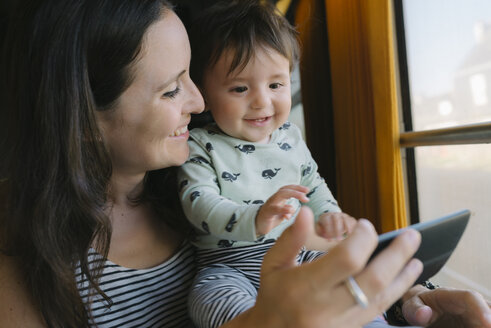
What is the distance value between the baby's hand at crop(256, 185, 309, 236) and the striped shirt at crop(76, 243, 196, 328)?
455mm

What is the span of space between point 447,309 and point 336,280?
61 centimetres

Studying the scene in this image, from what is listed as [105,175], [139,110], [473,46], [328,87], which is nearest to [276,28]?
[139,110]

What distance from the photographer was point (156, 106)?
3.41 ft

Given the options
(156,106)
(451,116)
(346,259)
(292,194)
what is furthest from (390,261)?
(451,116)

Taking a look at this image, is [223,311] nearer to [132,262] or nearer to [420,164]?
[132,262]

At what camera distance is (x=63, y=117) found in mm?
982

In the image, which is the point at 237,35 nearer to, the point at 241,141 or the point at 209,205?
the point at 241,141

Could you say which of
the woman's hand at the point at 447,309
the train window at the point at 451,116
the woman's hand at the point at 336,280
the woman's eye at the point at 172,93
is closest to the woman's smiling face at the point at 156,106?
the woman's eye at the point at 172,93

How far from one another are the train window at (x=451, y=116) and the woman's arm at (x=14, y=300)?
68.2 inches

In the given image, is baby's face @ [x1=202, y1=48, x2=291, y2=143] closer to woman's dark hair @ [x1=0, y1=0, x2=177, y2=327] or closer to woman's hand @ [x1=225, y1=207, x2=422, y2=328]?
woman's dark hair @ [x1=0, y1=0, x2=177, y2=327]

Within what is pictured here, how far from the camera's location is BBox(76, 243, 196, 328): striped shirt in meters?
1.09

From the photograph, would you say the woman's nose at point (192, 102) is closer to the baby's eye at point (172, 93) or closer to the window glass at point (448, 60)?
the baby's eye at point (172, 93)

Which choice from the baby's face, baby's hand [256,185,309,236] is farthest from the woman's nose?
baby's hand [256,185,309,236]

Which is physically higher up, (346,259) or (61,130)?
(61,130)
